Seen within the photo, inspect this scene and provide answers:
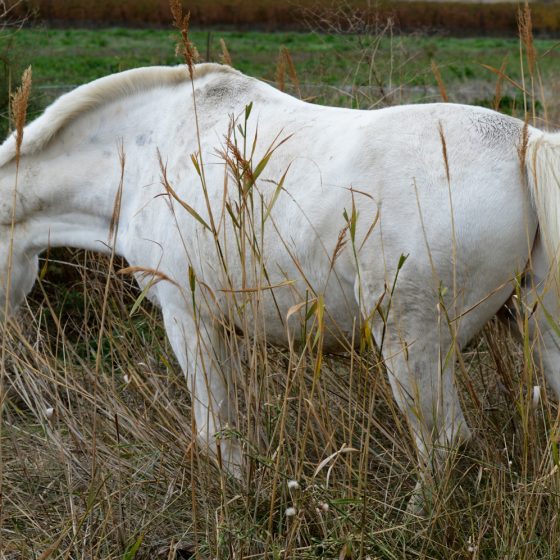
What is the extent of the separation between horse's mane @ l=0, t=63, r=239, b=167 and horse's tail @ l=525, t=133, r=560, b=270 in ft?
5.07

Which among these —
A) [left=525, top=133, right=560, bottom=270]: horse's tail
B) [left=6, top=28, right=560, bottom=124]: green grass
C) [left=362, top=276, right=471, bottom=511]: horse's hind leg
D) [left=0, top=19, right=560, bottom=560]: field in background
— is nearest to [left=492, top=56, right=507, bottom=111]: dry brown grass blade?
[left=0, top=19, right=560, bottom=560]: field in background

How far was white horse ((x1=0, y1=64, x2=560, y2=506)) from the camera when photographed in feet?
8.24

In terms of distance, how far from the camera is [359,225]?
8.82 feet

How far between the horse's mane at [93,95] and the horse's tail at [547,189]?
5.07ft

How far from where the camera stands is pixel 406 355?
2533 millimetres

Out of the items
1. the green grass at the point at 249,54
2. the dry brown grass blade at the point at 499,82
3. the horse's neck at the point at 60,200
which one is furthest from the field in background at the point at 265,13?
the dry brown grass blade at the point at 499,82

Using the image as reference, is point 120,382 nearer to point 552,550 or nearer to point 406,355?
point 406,355

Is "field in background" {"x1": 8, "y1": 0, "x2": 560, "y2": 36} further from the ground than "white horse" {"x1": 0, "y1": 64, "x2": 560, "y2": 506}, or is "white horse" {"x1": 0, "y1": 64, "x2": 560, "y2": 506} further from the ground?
"white horse" {"x1": 0, "y1": 64, "x2": 560, "y2": 506}

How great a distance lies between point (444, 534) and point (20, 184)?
2197 millimetres

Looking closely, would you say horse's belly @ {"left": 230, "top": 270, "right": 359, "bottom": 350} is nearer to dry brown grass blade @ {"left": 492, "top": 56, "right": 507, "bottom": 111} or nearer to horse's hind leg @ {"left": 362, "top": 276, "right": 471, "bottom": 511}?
horse's hind leg @ {"left": 362, "top": 276, "right": 471, "bottom": 511}

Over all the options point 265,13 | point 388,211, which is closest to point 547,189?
point 388,211

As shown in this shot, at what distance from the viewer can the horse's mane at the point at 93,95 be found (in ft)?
11.8

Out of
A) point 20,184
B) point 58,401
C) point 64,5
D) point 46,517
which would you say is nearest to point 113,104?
point 20,184

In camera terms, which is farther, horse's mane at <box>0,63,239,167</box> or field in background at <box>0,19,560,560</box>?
horse's mane at <box>0,63,239,167</box>
